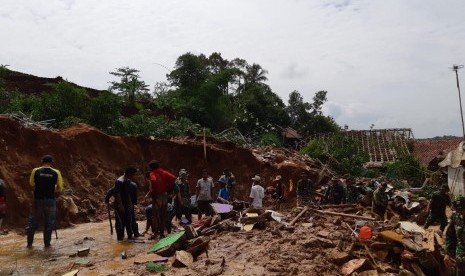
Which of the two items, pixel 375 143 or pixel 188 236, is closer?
pixel 188 236

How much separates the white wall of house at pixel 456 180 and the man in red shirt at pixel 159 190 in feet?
46.7

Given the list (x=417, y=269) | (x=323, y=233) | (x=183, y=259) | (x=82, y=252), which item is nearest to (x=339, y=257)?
A: (x=323, y=233)

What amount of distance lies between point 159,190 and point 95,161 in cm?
842

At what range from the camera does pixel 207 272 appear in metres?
6.39

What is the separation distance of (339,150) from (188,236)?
61.3 ft

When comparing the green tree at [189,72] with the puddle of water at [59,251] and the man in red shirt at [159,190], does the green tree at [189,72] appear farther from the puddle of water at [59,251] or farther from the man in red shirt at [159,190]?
the man in red shirt at [159,190]

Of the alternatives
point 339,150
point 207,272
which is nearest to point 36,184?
point 207,272

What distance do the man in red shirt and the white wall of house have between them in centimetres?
1424

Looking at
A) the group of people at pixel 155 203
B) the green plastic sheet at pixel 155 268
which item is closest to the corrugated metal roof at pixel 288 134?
the group of people at pixel 155 203

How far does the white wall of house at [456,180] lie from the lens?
A: 18.8 m

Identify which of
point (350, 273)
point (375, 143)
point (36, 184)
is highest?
point (375, 143)

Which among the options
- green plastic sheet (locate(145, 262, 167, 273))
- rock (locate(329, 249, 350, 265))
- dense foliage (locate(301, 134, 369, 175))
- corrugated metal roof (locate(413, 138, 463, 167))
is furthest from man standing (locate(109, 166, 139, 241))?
corrugated metal roof (locate(413, 138, 463, 167))

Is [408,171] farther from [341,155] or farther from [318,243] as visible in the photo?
[318,243]

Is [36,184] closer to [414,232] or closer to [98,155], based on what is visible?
[414,232]
